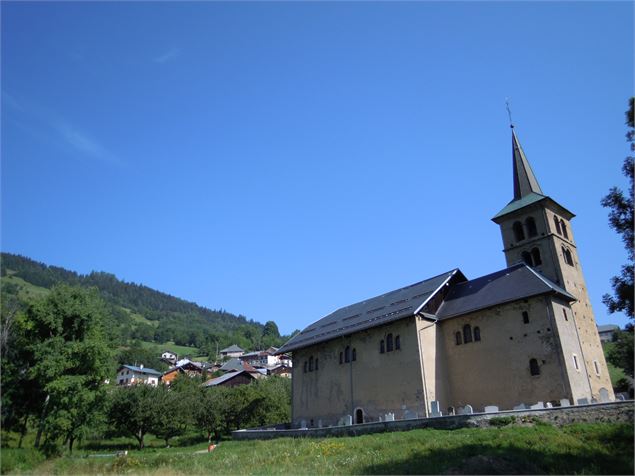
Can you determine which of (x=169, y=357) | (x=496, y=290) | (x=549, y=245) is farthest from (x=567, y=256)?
(x=169, y=357)

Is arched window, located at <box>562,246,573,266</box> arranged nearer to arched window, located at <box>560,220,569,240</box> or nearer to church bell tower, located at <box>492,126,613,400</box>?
church bell tower, located at <box>492,126,613,400</box>

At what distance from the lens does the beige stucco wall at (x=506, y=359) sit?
2594 centimetres

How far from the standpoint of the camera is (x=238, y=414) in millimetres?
48219

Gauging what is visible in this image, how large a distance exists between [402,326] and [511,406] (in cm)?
884

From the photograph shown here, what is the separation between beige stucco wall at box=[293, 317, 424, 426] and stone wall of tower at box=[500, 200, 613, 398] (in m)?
11.0

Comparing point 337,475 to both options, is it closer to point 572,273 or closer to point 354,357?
point 354,357

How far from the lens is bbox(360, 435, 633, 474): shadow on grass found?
47.4ft

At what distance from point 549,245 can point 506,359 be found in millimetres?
10518

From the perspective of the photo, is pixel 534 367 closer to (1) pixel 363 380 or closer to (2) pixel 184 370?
(1) pixel 363 380

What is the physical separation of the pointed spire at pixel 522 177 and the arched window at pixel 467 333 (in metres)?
13.9

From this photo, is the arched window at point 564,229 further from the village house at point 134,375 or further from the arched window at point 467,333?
the village house at point 134,375

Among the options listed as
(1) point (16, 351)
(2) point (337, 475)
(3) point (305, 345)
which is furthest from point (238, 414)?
(2) point (337, 475)

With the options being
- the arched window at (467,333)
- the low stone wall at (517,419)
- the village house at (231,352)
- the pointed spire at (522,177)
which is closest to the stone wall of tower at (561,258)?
the pointed spire at (522,177)

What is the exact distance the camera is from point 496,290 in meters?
30.7
